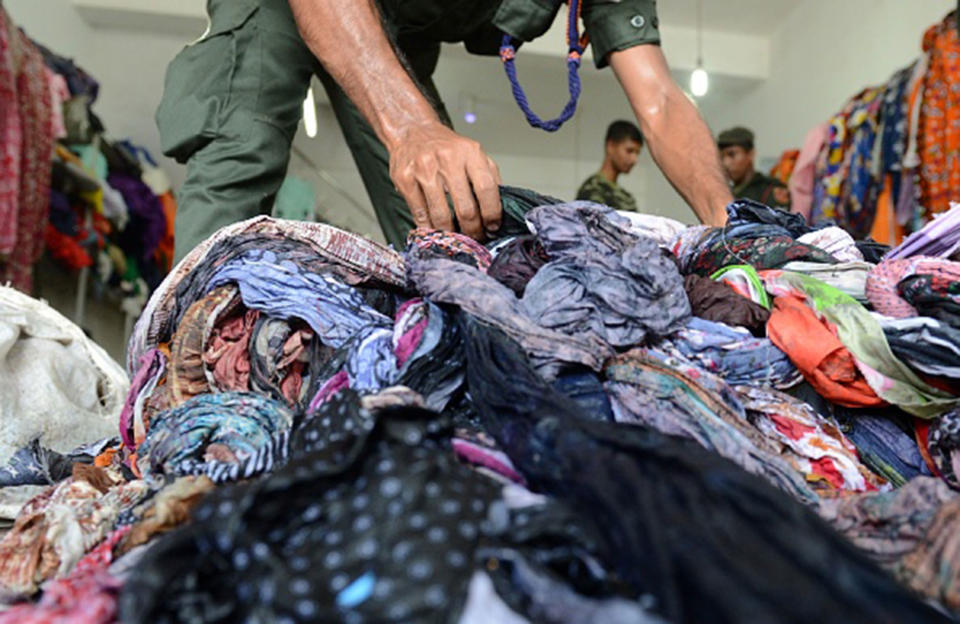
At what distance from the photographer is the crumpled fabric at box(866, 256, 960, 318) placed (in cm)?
62

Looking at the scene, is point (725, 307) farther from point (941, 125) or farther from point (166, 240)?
point (166, 240)

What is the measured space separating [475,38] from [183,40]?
12.2ft

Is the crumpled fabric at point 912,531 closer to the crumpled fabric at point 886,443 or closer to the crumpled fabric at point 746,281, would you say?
the crumpled fabric at point 886,443

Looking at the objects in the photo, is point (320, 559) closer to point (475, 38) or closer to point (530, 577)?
point (530, 577)

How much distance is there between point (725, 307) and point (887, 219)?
7.62ft

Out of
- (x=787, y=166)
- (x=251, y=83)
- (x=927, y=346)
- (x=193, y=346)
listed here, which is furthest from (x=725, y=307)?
(x=787, y=166)

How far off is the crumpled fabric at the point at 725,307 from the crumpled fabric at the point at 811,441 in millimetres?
67

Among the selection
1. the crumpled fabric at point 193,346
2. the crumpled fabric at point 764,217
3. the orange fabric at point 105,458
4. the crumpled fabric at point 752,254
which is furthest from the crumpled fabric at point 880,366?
the orange fabric at point 105,458

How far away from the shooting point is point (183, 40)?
4445 mm

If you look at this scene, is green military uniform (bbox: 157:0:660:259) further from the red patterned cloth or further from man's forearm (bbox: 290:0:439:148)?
the red patterned cloth

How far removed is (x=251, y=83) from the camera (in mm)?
1119

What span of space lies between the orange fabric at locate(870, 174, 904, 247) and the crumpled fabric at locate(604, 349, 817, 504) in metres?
2.36

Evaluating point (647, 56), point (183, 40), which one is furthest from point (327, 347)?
point (183, 40)

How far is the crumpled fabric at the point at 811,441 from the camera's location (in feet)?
1.80
